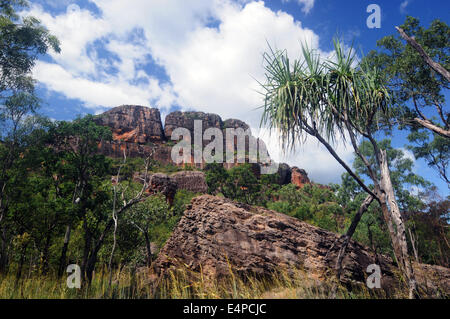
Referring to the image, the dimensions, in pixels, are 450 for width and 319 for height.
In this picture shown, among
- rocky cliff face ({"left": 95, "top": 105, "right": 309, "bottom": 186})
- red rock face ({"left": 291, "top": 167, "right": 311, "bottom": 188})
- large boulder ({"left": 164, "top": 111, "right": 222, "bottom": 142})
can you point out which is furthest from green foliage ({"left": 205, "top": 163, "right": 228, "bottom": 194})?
large boulder ({"left": 164, "top": 111, "right": 222, "bottom": 142})

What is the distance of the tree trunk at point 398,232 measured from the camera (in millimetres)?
4246

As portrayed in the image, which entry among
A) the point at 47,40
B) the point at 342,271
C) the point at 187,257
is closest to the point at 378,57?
the point at 342,271

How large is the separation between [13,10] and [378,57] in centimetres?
1937

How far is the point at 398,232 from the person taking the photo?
469cm

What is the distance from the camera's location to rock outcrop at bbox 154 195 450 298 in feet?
19.4

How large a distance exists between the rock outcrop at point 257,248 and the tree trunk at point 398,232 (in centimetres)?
→ 139

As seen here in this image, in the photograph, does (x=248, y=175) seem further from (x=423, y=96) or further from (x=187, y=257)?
(x=187, y=257)

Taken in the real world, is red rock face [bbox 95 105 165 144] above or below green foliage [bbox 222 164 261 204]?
above

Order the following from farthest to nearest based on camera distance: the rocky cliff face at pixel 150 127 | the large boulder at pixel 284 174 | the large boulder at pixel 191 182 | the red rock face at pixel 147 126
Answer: the red rock face at pixel 147 126 < the rocky cliff face at pixel 150 127 < the large boulder at pixel 284 174 < the large boulder at pixel 191 182

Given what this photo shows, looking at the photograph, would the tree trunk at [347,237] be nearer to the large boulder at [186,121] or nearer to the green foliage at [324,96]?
the green foliage at [324,96]
